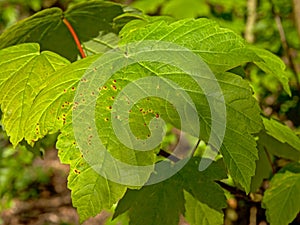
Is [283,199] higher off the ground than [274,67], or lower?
lower

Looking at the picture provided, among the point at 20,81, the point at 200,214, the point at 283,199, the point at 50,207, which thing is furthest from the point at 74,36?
the point at 50,207

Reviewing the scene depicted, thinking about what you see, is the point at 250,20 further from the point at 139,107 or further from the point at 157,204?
the point at 139,107

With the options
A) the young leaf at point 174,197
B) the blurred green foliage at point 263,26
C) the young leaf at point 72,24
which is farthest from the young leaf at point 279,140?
the blurred green foliage at point 263,26

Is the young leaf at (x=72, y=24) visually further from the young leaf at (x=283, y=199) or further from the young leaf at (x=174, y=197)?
the young leaf at (x=283, y=199)

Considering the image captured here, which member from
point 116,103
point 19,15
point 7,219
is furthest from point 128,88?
point 19,15

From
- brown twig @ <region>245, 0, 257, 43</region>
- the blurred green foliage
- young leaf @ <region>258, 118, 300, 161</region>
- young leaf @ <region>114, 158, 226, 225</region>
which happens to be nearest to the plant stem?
young leaf @ <region>114, 158, 226, 225</region>

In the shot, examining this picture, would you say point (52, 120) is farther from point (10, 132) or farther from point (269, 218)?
point (269, 218)
